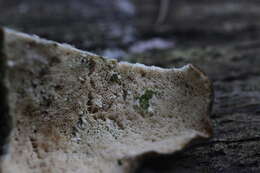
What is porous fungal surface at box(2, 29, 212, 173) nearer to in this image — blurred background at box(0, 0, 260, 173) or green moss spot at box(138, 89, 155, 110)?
green moss spot at box(138, 89, 155, 110)

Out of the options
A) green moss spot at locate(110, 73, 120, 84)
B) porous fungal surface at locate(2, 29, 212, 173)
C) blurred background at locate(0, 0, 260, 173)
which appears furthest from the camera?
blurred background at locate(0, 0, 260, 173)

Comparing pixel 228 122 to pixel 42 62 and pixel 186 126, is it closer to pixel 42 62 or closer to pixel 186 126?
pixel 186 126

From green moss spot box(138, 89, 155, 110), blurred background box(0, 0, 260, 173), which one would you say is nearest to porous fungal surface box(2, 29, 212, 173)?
green moss spot box(138, 89, 155, 110)

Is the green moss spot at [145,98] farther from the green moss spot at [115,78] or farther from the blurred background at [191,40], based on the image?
the blurred background at [191,40]

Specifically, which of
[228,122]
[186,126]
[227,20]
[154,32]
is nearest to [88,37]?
[154,32]

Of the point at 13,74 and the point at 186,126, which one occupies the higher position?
the point at 13,74

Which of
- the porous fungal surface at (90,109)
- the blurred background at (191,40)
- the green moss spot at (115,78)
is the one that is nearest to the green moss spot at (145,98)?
the porous fungal surface at (90,109)

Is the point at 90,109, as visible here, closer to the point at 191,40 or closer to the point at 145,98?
the point at 145,98
